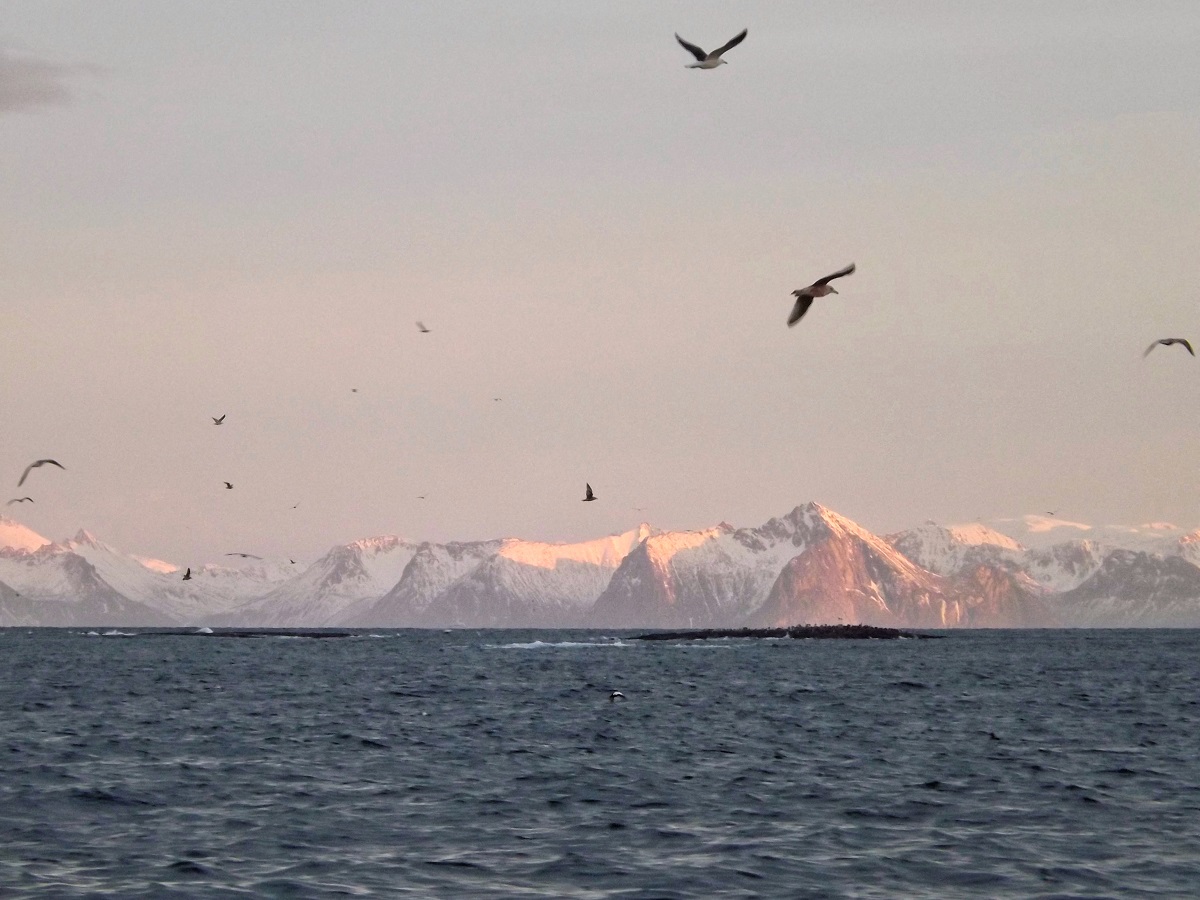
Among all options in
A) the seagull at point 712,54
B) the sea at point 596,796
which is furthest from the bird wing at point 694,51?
the sea at point 596,796

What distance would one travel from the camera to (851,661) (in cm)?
15812

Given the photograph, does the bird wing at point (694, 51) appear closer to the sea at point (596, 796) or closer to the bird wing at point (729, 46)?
the bird wing at point (729, 46)

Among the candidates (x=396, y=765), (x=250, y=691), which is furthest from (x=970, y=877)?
(x=250, y=691)

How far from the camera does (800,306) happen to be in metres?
31.8

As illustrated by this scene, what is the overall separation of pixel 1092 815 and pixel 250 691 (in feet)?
210

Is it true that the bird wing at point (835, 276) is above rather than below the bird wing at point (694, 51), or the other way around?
below

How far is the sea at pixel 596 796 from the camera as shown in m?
33.6

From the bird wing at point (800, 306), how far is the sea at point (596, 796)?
11469 millimetres

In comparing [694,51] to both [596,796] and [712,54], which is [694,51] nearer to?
[712,54]

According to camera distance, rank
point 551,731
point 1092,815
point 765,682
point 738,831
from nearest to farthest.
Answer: point 738,831 < point 1092,815 < point 551,731 < point 765,682

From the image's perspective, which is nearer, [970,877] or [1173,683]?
[970,877]

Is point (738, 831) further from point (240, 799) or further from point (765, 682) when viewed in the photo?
point (765, 682)

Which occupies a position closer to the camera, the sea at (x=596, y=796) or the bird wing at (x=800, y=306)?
the bird wing at (x=800, y=306)

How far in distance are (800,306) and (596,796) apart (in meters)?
19.1
